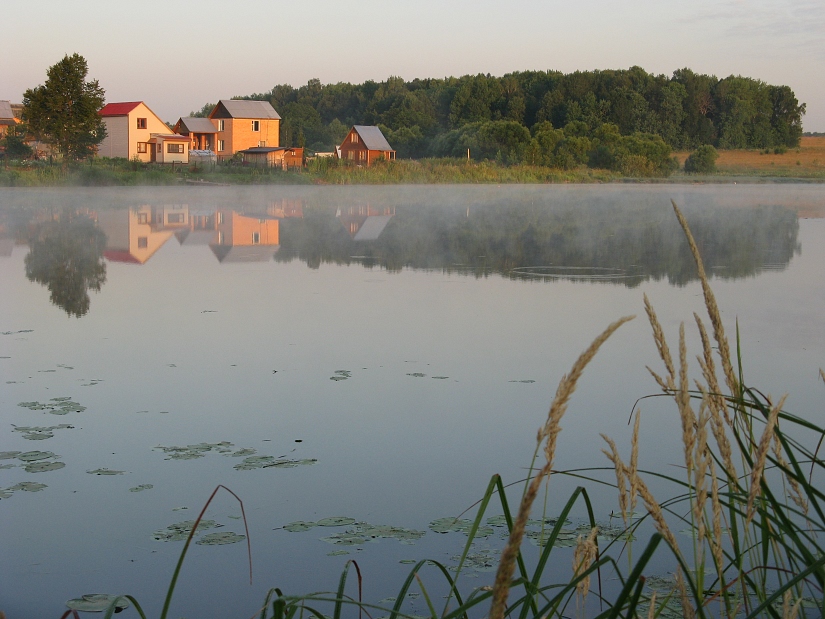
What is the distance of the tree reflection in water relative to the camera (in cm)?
685

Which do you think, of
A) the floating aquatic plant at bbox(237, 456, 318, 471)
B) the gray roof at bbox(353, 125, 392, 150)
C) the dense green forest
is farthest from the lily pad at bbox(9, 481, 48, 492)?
the gray roof at bbox(353, 125, 392, 150)

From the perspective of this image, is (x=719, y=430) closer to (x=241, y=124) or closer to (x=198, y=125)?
(x=241, y=124)

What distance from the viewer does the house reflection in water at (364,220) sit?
41.0 feet

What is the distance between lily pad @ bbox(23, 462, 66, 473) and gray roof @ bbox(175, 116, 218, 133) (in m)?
53.9

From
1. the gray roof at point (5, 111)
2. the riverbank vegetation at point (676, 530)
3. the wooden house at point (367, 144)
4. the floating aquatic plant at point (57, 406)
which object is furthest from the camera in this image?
the wooden house at point (367, 144)

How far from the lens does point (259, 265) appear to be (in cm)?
896

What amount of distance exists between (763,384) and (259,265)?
5.72 meters

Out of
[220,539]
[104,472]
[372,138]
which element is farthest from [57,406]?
[372,138]

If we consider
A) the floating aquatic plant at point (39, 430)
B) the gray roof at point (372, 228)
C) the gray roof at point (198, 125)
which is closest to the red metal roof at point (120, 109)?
the gray roof at point (198, 125)

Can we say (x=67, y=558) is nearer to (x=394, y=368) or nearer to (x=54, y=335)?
(x=394, y=368)

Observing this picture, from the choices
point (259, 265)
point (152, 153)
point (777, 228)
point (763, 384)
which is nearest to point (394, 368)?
point (763, 384)

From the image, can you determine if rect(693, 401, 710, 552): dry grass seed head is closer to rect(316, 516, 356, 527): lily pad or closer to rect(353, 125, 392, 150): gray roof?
rect(316, 516, 356, 527): lily pad

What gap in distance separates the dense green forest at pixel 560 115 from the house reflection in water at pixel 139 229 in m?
32.4

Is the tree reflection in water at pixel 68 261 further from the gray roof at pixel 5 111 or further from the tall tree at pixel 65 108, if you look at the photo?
Result: the gray roof at pixel 5 111
